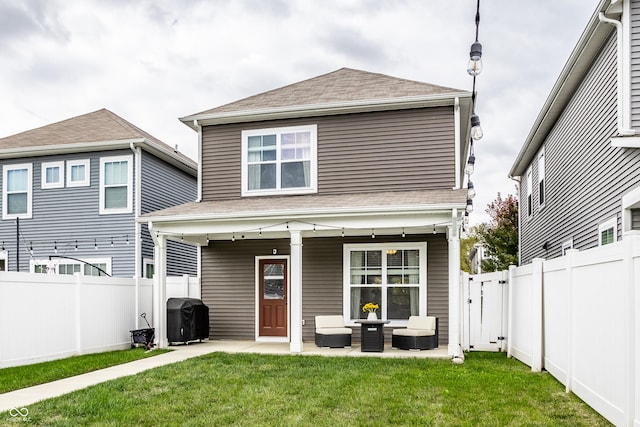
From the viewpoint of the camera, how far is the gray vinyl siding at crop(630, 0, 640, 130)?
29.4ft

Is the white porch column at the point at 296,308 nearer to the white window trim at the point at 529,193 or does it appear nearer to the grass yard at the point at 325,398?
the grass yard at the point at 325,398

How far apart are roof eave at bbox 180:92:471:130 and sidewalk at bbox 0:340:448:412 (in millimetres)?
5020

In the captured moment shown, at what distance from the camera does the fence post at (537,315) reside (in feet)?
29.3

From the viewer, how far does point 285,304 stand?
1410 cm

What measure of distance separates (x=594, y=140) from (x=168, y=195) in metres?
11.2

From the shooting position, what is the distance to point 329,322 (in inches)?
492

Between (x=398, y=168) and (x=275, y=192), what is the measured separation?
2.80 meters

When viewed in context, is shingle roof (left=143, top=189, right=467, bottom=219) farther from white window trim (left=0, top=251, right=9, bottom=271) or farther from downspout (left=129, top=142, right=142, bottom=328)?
white window trim (left=0, top=251, right=9, bottom=271)

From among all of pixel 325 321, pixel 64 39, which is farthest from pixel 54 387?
pixel 64 39

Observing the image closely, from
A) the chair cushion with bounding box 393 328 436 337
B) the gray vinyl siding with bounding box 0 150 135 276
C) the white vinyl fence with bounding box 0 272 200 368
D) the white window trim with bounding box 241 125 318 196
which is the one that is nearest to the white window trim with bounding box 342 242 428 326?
the chair cushion with bounding box 393 328 436 337

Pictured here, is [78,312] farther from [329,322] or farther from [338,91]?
[338,91]

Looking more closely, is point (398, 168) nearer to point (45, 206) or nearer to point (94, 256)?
point (94, 256)

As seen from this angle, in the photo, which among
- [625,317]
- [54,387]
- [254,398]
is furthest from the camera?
[54,387]

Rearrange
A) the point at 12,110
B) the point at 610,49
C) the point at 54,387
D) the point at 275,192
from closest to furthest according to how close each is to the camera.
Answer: the point at 54,387, the point at 610,49, the point at 275,192, the point at 12,110
